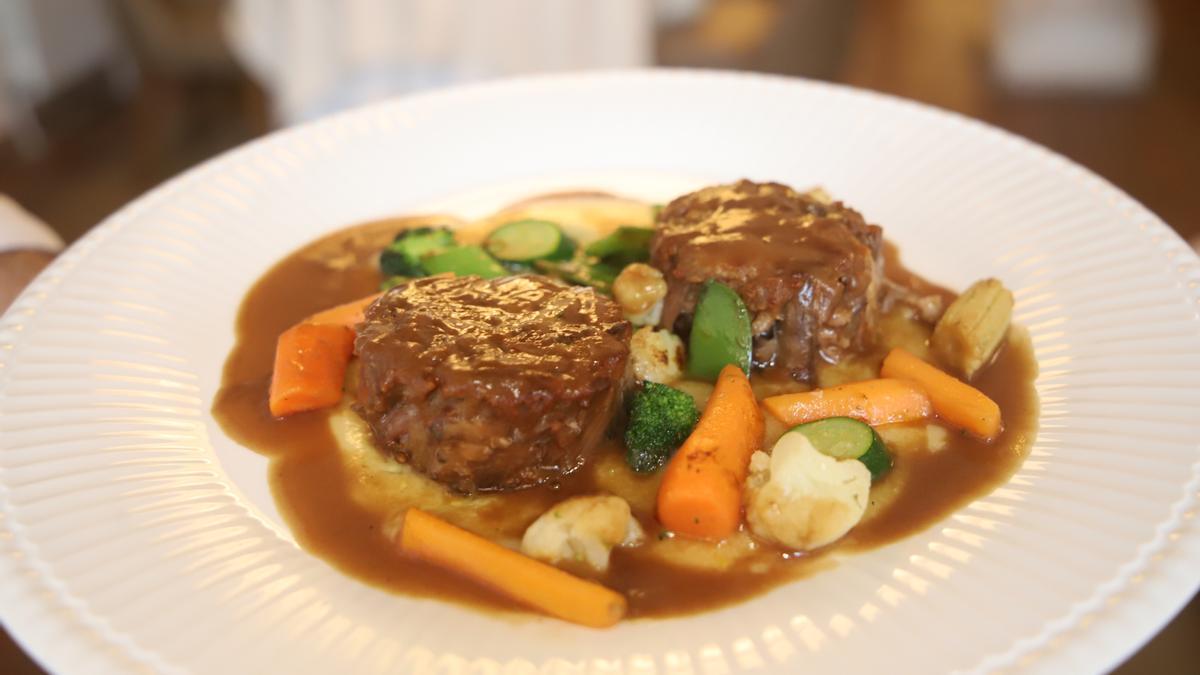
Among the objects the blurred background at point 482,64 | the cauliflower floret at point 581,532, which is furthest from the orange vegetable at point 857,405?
the blurred background at point 482,64

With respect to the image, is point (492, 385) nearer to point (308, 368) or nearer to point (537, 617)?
point (537, 617)

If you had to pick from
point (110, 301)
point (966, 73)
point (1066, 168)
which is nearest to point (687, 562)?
point (110, 301)

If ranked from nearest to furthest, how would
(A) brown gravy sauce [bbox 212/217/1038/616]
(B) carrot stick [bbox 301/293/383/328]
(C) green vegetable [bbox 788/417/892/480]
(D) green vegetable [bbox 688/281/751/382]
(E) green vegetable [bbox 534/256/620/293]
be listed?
(A) brown gravy sauce [bbox 212/217/1038/616] < (C) green vegetable [bbox 788/417/892/480] < (D) green vegetable [bbox 688/281/751/382] < (B) carrot stick [bbox 301/293/383/328] < (E) green vegetable [bbox 534/256/620/293]

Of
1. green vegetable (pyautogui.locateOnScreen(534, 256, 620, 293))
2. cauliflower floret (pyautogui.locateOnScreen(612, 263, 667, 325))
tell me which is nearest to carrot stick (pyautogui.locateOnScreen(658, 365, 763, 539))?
cauliflower floret (pyautogui.locateOnScreen(612, 263, 667, 325))

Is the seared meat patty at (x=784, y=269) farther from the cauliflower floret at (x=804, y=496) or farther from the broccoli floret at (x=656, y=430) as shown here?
the cauliflower floret at (x=804, y=496)

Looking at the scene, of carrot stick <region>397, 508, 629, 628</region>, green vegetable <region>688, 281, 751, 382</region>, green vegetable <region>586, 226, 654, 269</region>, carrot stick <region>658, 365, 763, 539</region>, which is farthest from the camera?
green vegetable <region>586, 226, 654, 269</region>

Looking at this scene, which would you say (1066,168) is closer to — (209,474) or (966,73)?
(209,474)

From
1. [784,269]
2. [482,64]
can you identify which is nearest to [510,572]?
[784,269]

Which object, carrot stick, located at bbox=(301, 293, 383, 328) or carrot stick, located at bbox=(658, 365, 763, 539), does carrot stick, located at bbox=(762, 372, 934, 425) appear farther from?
carrot stick, located at bbox=(301, 293, 383, 328)
